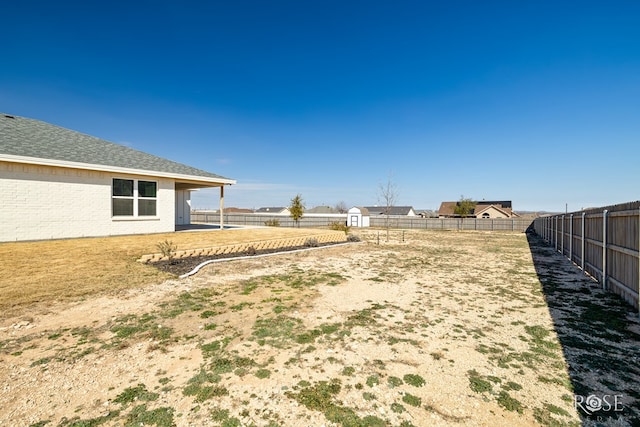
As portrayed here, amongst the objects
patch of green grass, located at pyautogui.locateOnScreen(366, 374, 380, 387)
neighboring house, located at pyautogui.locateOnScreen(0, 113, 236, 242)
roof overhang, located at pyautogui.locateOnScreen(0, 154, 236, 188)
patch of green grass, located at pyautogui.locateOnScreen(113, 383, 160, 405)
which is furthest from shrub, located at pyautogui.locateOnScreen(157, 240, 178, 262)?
patch of green grass, located at pyautogui.locateOnScreen(366, 374, 380, 387)

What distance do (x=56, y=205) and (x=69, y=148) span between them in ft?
8.35

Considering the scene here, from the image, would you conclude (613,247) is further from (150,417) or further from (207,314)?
(150,417)

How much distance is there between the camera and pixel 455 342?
368 centimetres

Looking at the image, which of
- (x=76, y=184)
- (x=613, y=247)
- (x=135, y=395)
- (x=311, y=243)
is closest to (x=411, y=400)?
(x=135, y=395)

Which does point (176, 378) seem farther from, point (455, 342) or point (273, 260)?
point (273, 260)

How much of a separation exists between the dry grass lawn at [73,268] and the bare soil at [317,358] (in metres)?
0.63

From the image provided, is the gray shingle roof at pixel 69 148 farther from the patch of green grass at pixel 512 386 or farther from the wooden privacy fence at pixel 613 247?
the wooden privacy fence at pixel 613 247

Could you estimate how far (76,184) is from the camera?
1002 centimetres

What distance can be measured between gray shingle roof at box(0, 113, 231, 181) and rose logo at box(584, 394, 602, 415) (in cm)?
1358

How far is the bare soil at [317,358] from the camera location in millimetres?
2381

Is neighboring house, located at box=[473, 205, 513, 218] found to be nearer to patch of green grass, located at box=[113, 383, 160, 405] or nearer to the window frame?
the window frame

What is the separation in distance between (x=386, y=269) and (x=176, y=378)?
6.62 meters

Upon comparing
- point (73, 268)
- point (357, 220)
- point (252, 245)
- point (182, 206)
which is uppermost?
point (182, 206)

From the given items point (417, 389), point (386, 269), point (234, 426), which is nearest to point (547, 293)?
point (386, 269)
